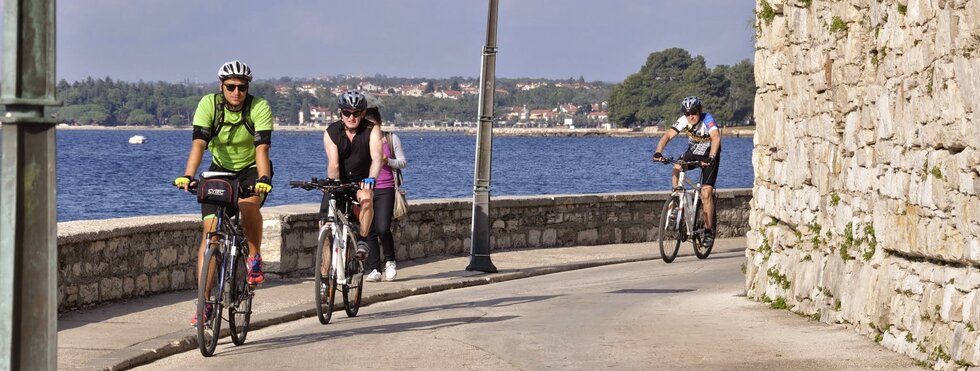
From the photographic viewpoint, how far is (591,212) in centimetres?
2070

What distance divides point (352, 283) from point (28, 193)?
7.46m

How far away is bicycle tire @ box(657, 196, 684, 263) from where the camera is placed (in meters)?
17.2

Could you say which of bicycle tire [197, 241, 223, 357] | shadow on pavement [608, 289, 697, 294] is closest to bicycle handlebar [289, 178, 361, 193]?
bicycle tire [197, 241, 223, 357]

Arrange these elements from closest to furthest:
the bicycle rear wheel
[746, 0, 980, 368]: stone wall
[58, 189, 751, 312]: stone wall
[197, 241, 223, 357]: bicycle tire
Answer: [746, 0, 980, 368]: stone wall, [197, 241, 223, 357]: bicycle tire, [58, 189, 751, 312]: stone wall, the bicycle rear wheel

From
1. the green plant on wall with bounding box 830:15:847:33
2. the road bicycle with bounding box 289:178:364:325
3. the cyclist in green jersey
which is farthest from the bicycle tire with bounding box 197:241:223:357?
the green plant on wall with bounding box 830:15:847:33

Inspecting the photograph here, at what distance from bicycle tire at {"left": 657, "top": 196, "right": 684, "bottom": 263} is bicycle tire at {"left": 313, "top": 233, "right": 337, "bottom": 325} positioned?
6.48 metres

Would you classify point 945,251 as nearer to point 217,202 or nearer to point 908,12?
point 908,12

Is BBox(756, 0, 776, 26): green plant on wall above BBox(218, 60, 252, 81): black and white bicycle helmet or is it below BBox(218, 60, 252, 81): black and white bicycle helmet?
above

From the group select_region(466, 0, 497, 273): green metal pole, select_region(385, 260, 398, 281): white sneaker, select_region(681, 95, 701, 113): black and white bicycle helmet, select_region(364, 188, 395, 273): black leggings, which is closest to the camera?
select_region(364, 188, 395, 273): black leggings

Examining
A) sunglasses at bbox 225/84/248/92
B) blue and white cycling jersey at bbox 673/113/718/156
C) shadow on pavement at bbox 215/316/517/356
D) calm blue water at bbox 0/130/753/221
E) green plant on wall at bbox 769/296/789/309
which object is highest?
sunglasses at bbox 225/84/248/92

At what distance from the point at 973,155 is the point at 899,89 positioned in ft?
5.04

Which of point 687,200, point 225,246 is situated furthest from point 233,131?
point 687,200

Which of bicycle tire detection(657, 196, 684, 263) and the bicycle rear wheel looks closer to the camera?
bicycle tire detection(657, 196, 684, 263)

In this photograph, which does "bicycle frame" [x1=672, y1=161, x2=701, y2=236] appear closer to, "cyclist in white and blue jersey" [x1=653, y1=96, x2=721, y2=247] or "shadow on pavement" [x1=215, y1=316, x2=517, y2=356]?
"cyclist in white and blue jersey" [x1=653, y1=96, x2=721, y2=247]
